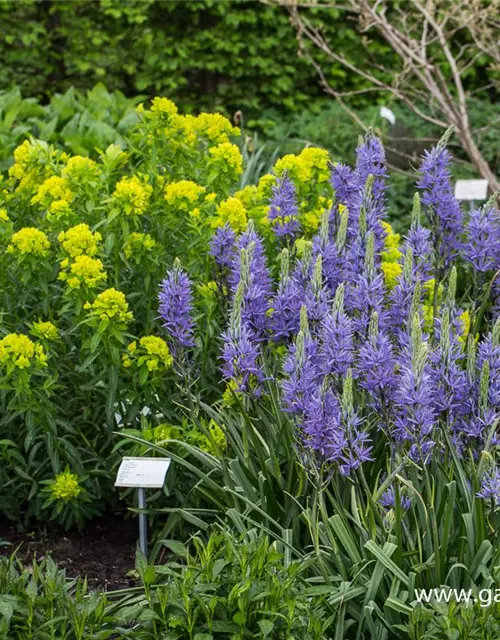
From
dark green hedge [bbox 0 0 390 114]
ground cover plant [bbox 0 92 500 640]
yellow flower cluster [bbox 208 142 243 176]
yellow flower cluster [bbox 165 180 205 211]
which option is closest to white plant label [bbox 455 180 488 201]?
ground cover plant [bbox 0 92 500 640]

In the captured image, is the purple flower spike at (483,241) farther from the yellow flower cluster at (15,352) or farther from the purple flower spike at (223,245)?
the yellow flower cluster at (15,352)

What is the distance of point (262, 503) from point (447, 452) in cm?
59

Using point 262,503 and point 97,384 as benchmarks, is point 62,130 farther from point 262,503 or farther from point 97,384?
point 262,503

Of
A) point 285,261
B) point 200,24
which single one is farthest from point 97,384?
point 200,24

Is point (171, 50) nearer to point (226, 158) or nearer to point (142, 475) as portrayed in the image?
point (226, 158)

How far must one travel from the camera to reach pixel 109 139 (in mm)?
6785

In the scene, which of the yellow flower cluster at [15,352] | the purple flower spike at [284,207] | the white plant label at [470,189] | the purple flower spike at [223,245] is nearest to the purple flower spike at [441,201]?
the purple flower spike at [284,207]

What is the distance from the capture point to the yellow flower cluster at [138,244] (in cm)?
368

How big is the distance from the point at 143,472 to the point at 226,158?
1275 mm

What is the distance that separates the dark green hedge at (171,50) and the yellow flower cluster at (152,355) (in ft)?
21.9

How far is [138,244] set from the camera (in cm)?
371

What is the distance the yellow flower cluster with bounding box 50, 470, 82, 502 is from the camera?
3705mm

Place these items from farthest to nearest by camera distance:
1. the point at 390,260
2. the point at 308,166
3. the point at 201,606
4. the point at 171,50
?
the point at 171,50 < the point at 390,260 < the point at 308,166 < the point at 201,606

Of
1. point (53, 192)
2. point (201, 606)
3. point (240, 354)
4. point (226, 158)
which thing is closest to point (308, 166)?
point (226, 158)
